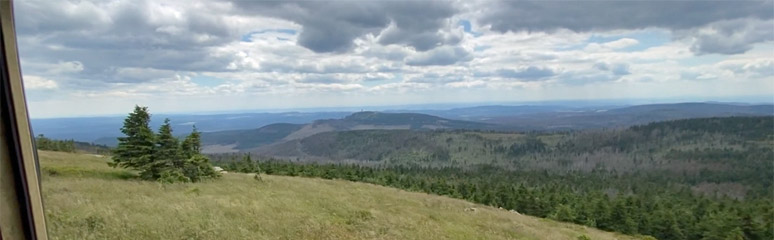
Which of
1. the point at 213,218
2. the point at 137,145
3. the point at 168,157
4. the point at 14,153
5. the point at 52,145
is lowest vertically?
the point at 52,145

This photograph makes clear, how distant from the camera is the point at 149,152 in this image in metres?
27.3

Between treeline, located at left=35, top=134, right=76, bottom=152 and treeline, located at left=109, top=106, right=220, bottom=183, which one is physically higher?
treeline, located at left=109, top=106, right=220, bottom=183

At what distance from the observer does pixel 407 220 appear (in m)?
20.6

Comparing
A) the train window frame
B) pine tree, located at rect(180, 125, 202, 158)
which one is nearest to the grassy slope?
pine tree, located at rect(180, 125, 202, 158)

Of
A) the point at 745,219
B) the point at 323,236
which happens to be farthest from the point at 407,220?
the point at 745,219

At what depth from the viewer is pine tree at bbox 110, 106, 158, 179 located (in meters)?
26.4

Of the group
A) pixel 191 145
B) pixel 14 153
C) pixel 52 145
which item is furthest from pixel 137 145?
pixel 52 145

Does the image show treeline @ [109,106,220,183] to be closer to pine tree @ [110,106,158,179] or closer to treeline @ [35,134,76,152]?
pine tree @ [110,106,158,179]

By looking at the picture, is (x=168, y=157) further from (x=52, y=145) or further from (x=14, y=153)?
(x=52, y=145)

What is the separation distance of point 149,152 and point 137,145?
820mm

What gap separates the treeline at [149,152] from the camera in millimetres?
26312

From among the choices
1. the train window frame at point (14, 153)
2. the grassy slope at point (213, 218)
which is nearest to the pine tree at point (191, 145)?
the grassy slope at point (213, 218)

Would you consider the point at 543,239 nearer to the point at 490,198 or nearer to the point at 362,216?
the point at 362,216

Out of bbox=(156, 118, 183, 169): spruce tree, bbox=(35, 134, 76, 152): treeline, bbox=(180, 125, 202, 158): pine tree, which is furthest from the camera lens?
bbox=(35, 134, 76, 152): treeline
